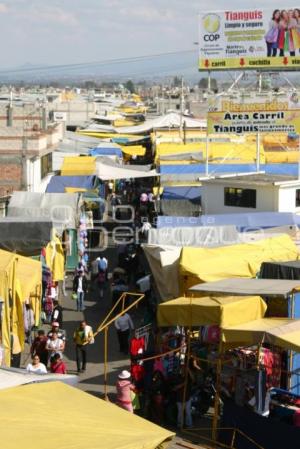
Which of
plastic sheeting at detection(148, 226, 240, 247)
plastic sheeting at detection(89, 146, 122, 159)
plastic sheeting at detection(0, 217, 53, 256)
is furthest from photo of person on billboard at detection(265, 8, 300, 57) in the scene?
plastic sheeting at detection(89, 146, 122, 159)

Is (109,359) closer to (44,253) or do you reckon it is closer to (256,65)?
(44,253)

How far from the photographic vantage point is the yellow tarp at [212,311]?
38.8ft

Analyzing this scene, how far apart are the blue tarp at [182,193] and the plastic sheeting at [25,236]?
7525 mm

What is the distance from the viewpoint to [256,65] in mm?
28906

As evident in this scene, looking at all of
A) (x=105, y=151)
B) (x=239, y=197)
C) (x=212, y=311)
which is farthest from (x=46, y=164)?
(x=212, y=311)

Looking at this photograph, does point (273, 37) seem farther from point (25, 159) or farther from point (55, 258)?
point (55, 258)

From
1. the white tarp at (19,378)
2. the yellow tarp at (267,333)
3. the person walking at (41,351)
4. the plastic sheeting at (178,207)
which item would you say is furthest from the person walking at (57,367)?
the plastic sheeting at (178,207)

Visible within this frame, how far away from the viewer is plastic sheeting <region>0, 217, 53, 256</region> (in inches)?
719

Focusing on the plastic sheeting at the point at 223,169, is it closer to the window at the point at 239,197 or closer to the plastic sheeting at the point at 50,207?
the window at the point at 239,197

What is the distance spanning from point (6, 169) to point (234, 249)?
546 inches

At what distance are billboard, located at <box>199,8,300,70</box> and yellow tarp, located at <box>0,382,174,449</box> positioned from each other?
21533mm

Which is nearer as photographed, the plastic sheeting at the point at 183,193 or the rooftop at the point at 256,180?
the rooftop at the point at 256,180

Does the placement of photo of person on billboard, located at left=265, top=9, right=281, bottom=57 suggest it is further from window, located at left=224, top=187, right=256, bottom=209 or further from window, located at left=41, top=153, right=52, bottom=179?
window, located at left=41, top=153, right=52, bottom=179

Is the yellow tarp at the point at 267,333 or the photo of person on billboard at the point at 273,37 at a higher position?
the photo of person on billboard at the point at 273,37
